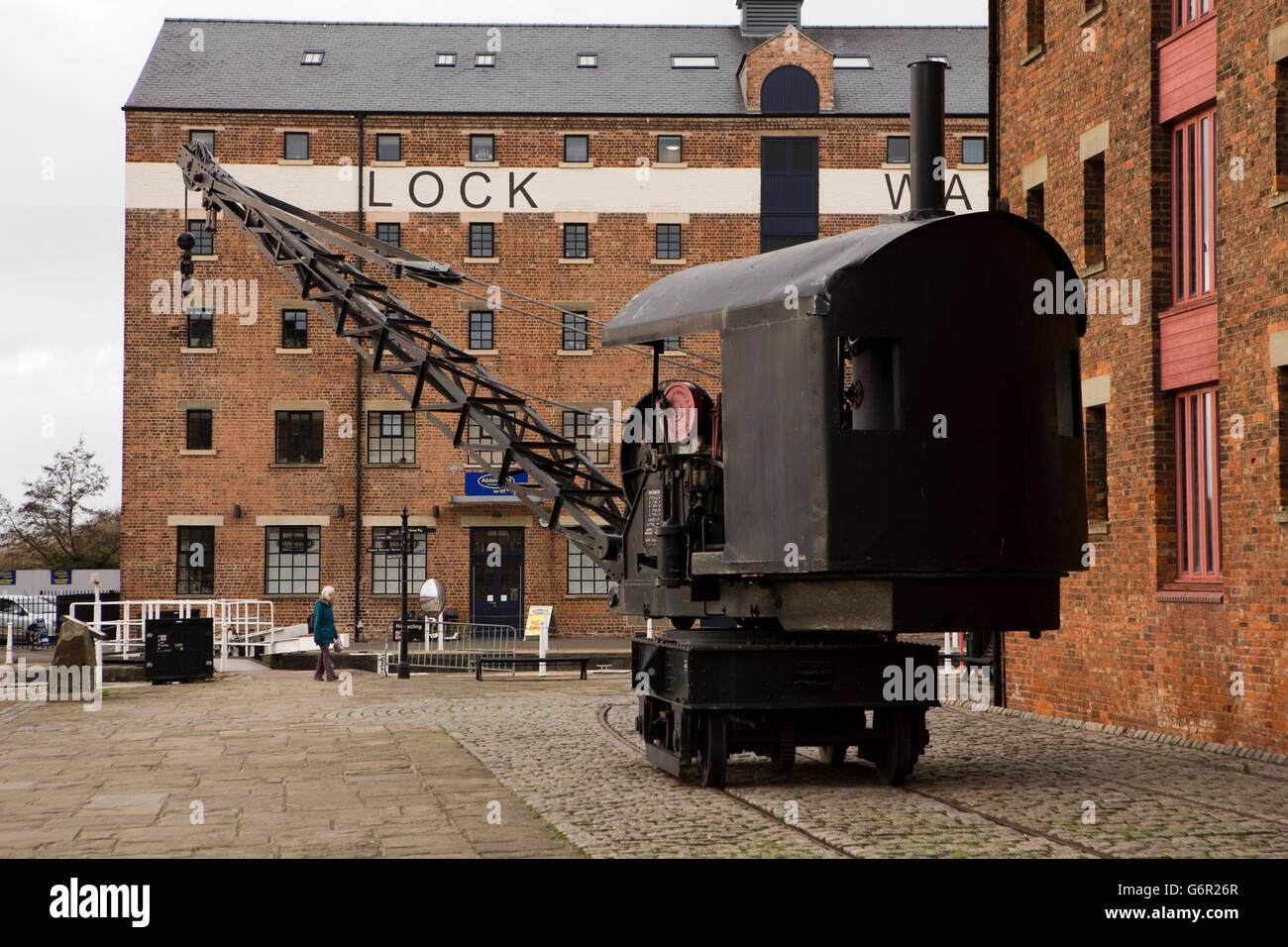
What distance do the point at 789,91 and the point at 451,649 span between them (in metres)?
18.1

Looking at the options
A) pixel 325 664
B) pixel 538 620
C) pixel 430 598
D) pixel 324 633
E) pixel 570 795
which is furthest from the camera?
pixel 430 598

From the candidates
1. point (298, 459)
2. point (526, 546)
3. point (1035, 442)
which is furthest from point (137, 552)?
point (1035, 442)

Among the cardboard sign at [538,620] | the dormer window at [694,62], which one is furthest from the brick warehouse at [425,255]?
the cardboard sign at [538,620]

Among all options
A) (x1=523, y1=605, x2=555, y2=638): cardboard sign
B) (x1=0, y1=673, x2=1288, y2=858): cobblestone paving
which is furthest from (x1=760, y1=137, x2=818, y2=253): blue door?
(x1=0, y1=673, x2=1288, y2=858): cobblestone paving

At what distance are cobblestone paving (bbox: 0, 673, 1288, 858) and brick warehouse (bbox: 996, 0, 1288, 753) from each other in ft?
2.50

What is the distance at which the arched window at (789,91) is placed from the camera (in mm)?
39719

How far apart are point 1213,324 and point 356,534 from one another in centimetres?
2785

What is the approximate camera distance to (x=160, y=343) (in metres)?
38.5

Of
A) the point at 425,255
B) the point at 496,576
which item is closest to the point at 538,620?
the point at 496,576

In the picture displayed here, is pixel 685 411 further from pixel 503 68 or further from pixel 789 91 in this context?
pixel 503 68

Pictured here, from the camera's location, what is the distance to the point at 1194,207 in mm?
14539

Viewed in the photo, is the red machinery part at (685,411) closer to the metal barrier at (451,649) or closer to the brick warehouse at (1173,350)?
the brick warehouse at (1173,350)

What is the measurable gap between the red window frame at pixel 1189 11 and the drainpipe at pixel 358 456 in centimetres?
2648

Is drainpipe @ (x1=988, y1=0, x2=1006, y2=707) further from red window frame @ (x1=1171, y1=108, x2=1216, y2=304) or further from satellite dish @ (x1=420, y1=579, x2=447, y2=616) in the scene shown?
satellite dish @ (x1=420, y1=579, x2=447, y2=616)
